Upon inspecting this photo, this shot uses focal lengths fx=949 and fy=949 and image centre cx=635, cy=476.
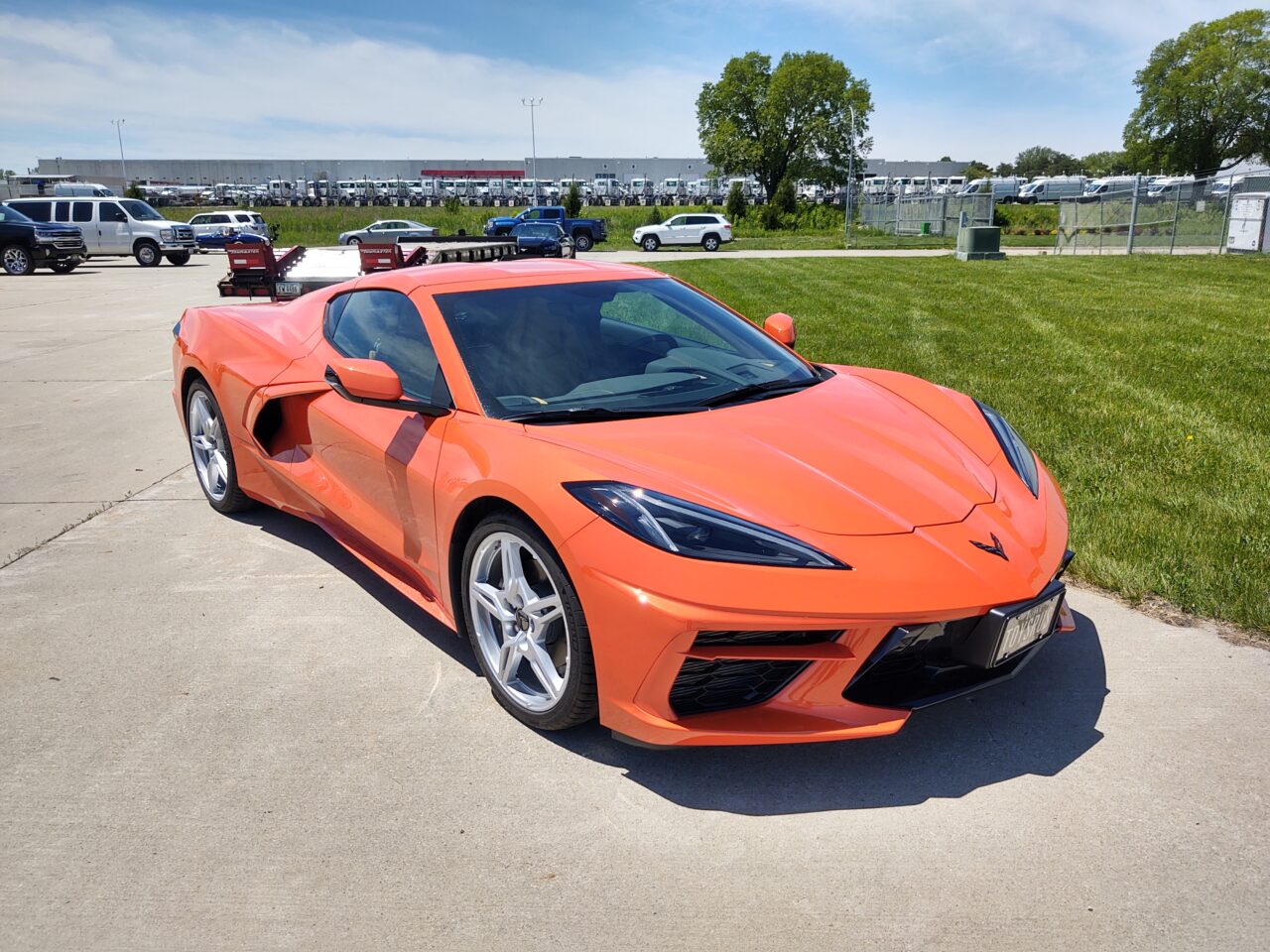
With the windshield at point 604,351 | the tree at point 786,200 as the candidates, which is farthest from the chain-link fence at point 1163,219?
the tree at point 786,200

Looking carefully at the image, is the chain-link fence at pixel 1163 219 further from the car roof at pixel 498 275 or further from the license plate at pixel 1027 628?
the license plate at pixel 1027 628

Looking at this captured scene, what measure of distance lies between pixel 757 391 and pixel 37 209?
31409mm

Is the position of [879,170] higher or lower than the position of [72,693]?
higher

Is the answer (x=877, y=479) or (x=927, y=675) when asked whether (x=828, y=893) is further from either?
(x=877, y=479)

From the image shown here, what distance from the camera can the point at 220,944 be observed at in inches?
84.9

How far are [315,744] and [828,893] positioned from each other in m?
1.64

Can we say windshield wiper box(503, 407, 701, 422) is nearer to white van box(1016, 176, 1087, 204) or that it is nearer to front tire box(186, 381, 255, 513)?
→ front tire box(186, 381, 255, 513)

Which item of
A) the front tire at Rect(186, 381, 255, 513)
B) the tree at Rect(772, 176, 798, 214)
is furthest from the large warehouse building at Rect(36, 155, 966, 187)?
the front tire at Rect(186, 381, 255, 513)

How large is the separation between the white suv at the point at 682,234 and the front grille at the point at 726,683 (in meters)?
38.0

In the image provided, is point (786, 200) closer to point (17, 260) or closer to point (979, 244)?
point (979, 244)

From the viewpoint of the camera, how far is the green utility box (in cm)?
2402

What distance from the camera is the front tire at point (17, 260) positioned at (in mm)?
25031

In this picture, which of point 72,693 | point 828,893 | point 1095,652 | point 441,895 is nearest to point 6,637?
point 72,693

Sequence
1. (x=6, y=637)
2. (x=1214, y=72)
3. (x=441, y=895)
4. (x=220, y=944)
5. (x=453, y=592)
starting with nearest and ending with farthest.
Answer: (x=220, y=944), (x=441, y=895), (x=453, y=592), (x=6, y=637), (x=1214, y=72)
